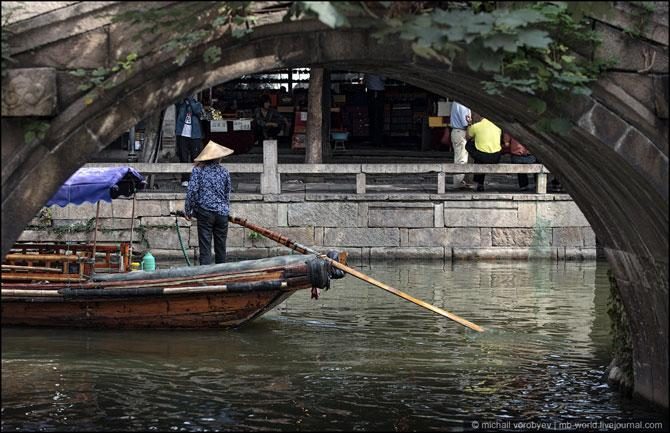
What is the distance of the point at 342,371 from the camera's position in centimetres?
1154

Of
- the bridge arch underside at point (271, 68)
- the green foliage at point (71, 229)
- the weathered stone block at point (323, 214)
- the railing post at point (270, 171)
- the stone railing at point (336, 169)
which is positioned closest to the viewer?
the bridge arch underside at point (271, 68)

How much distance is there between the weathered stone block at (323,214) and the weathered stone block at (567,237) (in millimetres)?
3137

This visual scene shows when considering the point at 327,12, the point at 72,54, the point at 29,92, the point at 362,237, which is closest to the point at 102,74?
the point at 72,54

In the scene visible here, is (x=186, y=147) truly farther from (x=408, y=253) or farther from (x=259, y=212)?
(x=408, y=253)

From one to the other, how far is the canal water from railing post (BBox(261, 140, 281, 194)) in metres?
3.33

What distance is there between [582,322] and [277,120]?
1043cm

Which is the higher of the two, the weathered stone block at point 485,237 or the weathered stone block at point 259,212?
the weathered stone block at point 259,212

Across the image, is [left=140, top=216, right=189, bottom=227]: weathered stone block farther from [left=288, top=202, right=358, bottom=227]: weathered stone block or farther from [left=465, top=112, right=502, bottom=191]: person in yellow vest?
[left=465, top=112, right=502, bottom=191]: person in yellow vest

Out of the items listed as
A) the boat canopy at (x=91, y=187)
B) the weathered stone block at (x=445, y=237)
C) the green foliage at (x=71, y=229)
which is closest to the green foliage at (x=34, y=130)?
the boat canopy at (x=91, y=187)

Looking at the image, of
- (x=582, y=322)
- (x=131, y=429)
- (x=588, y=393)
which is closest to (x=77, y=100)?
(x=131, y=429)

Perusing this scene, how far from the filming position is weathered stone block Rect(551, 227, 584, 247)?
19.8 metres

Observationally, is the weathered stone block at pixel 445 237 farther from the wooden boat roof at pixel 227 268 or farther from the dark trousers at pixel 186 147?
the wooden boat roof at pixel 227 268

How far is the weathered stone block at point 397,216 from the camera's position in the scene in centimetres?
1959

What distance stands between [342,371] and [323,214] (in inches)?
319
